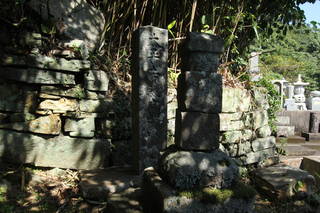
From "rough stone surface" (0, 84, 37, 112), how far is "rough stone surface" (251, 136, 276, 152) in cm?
359

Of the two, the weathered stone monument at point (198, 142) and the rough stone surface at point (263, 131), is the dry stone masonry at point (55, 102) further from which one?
the rough stone surface at point (263, 131)

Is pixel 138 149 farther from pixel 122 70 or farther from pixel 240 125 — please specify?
pixel 240 125

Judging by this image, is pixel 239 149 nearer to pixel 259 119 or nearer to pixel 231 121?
pixel 231 121

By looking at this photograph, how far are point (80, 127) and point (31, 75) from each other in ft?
2.95

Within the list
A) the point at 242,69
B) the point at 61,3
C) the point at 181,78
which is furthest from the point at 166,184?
the point at 242,69

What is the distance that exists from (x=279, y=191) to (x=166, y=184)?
2.07 meters

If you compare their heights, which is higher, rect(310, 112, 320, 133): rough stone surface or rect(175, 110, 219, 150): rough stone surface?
rect(175, 110, 219, 150): rough stone surface

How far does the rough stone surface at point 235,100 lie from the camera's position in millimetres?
4566

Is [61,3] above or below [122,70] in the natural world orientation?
above

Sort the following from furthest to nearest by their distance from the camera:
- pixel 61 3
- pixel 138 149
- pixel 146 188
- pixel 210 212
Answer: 1. pixel 61 3
2. pixel 138 149
3. pixel 146 188
4. pixel 210 212

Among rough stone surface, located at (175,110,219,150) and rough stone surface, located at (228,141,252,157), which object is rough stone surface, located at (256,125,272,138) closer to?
rough stone surface, located at (228,141,252,157)

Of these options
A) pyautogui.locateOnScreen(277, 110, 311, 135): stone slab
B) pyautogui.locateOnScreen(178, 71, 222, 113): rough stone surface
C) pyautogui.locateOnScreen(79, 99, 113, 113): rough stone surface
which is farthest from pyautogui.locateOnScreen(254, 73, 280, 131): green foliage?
pyautogui.locateOnScreen(178, 71, 222, 113): rough stone surface

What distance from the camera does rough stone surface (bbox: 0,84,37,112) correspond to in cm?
366

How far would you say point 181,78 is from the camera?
2.57m
